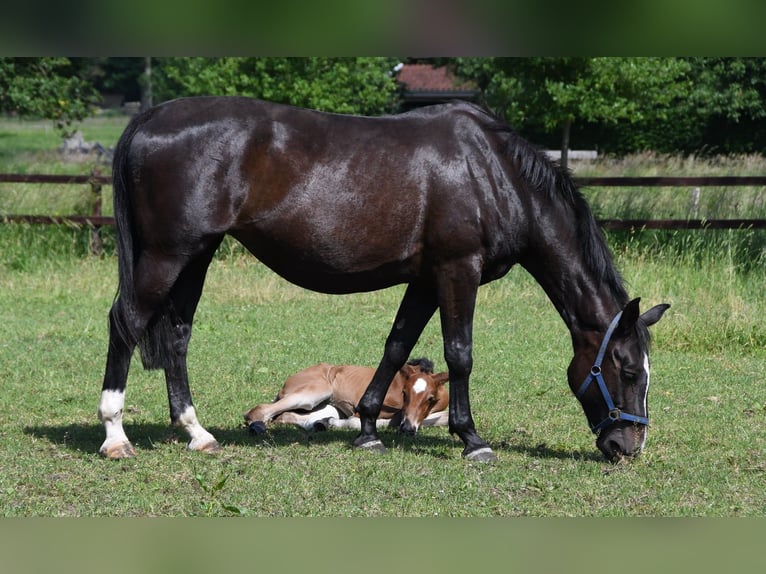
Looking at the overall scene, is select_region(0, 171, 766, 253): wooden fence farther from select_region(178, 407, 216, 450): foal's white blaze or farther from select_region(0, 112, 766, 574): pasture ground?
select_region(178, 407, 216, 450): foal's white blaze

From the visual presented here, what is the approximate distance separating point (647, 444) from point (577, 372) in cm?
98

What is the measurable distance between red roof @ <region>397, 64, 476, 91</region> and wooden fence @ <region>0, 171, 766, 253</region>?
3041 centimetres

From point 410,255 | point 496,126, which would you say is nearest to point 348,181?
point 410,255

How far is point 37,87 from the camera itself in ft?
55.1

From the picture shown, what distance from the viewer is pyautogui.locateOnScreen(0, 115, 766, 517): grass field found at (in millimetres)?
5656

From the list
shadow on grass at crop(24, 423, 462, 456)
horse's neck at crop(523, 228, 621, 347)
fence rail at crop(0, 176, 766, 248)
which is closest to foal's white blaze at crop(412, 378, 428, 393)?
shadow on grass at crop(24, 423, 462, 456)

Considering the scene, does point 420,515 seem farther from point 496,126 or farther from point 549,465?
point 496,126

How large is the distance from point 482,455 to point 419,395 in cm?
127

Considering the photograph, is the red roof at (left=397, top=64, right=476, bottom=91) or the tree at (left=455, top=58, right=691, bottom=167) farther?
the red roof at (left=397, top=64, right=476, bottom=91)

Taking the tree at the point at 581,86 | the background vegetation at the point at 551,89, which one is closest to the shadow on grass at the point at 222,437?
the background vegetation at the point at 551,89

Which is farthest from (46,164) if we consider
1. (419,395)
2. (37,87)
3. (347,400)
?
(419,395)

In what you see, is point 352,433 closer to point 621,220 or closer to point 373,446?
point 373,446

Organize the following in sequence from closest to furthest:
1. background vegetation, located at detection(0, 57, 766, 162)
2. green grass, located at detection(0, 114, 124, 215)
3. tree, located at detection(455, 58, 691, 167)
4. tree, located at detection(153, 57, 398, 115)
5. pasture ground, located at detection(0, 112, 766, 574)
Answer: pasture ground, located at detection(0, 112, 766, 574) < green grass, located at detection(0, 114, 124, 215) < background vegetation, located at detection(0, 57, 766, 162) < tree, located at detection(455, 58, 691, 167) < tree, located at detection(153, 57, 398, 115)

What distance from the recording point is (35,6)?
444cm
